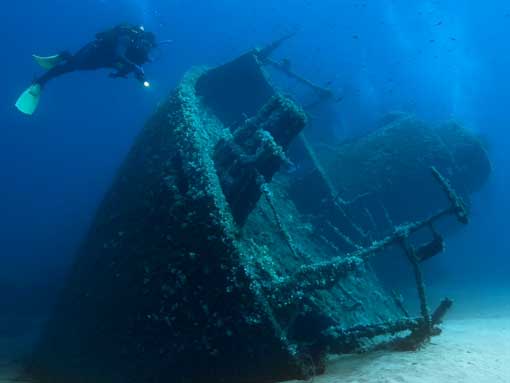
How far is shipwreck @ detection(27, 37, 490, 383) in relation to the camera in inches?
148

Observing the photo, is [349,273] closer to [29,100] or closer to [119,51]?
[119,51]

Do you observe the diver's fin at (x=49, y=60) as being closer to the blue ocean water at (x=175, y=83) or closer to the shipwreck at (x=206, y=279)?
the shipwreck at (x=206, y=279)

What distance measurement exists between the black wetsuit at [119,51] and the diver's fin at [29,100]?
144cm

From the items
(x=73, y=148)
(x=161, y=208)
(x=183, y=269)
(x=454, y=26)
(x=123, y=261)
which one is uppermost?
(x=454, y=26)

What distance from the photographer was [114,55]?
734 centimetres

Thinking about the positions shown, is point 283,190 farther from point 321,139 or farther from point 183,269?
point 321,139

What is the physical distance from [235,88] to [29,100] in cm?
446

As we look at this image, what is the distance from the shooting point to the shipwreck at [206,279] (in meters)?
3.75

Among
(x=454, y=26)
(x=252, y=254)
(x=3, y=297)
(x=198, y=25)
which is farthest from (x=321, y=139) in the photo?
(x=454, y=26)

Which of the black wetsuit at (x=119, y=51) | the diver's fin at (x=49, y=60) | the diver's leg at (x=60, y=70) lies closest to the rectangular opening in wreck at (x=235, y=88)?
the black wetsuit at (x=119, y=51)

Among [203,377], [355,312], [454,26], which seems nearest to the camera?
[203,377]

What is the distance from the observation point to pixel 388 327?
14.5 feet

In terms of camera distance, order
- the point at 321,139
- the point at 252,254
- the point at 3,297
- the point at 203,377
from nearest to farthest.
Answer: the point at 203,377, the point at 252,254, the point at 321,139, the point at 3,297

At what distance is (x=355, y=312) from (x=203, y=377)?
2948 mm
